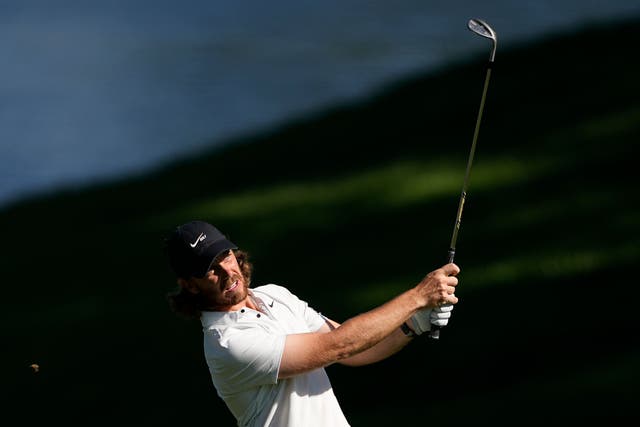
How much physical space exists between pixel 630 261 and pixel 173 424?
365cm

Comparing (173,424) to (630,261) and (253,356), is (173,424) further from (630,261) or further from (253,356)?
(253,356)

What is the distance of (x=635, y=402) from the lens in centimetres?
905

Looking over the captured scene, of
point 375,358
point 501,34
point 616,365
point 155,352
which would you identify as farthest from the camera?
point 501,34

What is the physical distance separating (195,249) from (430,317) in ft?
3.11

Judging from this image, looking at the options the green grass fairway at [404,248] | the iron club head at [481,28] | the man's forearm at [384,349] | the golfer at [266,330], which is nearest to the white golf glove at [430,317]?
the golfer at [266,330]

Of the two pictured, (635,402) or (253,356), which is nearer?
(253,356)

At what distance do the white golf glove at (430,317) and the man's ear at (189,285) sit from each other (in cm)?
85

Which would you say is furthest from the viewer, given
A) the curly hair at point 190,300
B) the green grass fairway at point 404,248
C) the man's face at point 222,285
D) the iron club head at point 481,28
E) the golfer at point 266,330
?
the green grass fairway at point 404,248

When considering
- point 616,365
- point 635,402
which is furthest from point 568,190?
point 635,402

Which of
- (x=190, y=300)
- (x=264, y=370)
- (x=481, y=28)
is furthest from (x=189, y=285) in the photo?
(x=481, y=28)

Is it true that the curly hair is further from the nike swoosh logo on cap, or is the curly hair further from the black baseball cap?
the nike swoosh logo on cap

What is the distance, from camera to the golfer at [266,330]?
216 inches

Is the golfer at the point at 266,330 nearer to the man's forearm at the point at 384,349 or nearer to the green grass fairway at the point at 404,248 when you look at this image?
the man's forearm at the point at 384,349

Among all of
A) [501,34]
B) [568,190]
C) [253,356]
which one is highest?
[501,34]
